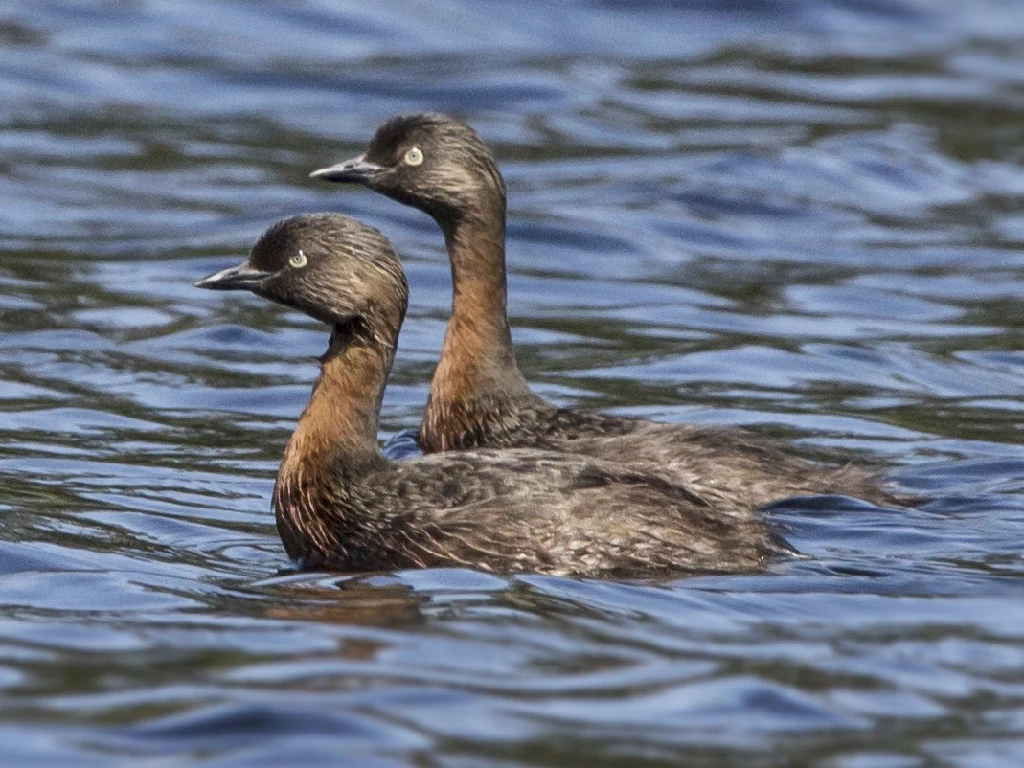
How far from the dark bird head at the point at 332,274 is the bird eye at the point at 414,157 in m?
2.01

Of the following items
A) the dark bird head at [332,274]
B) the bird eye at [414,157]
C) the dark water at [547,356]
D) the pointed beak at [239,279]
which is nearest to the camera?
the dark water at [547,356]

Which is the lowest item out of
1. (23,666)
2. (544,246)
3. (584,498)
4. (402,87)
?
(23,666)

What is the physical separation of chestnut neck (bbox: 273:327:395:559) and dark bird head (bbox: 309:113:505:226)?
2.14 metres

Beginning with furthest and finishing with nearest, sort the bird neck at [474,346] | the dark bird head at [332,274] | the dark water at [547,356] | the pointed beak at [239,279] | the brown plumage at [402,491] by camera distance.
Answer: the bird neck at [474,346] → the pointed beak at [239,279] → the dark bird head at [332,274] → the brown plumage at [402,491] → the dark water at [547,356]

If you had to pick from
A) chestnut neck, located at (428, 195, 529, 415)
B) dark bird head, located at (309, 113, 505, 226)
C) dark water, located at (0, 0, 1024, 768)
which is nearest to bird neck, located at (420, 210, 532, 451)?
chestnut neck, located at (428, 195, 529, 415)

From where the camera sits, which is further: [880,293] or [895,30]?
[895,30]

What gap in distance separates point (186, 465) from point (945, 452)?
4.05 meters

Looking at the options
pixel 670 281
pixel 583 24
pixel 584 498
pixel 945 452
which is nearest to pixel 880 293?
pixel 670 281

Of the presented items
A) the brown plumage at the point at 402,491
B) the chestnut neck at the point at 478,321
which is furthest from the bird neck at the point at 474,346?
the brown plumage at the point at 402,491

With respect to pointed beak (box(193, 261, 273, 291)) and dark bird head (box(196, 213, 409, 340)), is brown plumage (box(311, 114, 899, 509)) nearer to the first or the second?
dark bird head (box(196, 213, 409, 340))

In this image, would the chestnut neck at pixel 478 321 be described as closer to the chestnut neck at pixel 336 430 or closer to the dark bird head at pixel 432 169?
the dark bird head at pixel 432 169

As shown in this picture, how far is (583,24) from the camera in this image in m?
25.9

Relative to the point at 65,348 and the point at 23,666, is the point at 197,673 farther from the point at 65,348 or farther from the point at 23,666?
the point at 65,348

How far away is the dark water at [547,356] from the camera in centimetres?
751
